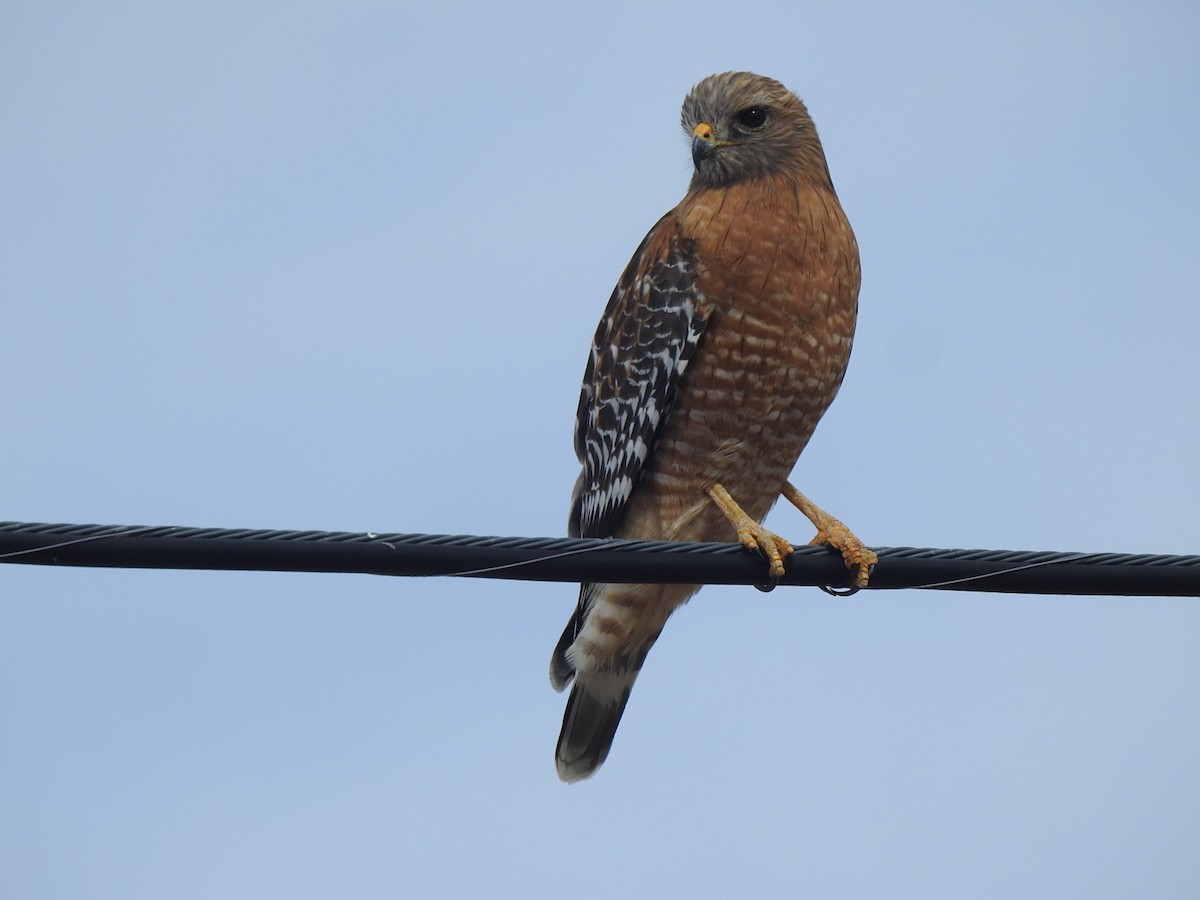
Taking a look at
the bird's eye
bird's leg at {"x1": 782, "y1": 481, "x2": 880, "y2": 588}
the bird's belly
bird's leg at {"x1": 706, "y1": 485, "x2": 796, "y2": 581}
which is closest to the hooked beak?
the bird's eye

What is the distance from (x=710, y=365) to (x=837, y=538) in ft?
3.32

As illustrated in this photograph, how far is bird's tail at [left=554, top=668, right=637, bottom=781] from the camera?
7.15 metres

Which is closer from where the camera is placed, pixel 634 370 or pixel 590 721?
pixel 634 370

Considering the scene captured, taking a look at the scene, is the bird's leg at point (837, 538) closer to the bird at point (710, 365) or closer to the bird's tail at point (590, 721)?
the bird at point (710, 365)

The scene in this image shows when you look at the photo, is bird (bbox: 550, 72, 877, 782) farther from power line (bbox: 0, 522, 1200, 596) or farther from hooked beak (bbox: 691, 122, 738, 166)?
power line (bbox: 0, 522, 1200, 596)

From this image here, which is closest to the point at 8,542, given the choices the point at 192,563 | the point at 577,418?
the point at 192,563

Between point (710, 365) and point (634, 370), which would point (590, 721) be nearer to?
point (634, 370)

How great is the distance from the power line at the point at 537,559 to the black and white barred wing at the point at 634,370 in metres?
1.83

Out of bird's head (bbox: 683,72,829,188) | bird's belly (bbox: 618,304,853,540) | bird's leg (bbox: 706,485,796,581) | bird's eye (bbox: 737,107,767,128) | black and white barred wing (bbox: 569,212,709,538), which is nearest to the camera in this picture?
bird's leg (bbox: 706,485,796,581)

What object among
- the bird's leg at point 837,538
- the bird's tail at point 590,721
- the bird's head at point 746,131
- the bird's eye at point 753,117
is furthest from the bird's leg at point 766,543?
the bird's eye at point 753,117

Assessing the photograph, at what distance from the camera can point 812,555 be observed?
545 cm

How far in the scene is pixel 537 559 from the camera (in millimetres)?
4082

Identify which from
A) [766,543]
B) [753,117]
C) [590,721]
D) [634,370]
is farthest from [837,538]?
[753,117]

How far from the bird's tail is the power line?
2537 mm
